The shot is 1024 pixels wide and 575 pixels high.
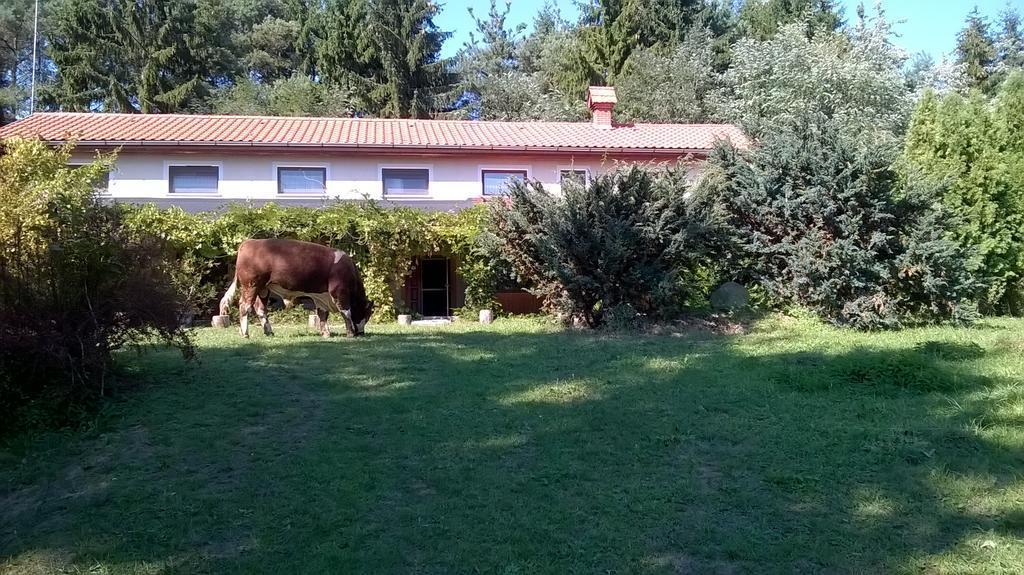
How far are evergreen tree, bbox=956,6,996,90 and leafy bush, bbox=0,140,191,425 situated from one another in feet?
156

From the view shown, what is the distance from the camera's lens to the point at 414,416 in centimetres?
676

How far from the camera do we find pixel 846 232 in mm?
12773

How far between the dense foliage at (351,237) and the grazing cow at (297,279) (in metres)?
3.26

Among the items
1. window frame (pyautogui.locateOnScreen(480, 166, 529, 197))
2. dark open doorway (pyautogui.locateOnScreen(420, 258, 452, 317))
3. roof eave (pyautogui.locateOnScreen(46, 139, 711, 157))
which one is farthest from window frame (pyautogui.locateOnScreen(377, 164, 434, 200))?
dark open doorway (pyautogui.locateOnScreen(420, 258, 452, 317))

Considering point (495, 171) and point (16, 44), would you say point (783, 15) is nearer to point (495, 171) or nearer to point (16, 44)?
point (495, 171)

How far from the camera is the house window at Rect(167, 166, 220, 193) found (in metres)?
20.0

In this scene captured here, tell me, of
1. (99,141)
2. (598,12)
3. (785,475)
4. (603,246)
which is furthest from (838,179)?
(598,12)

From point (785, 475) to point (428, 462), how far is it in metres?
2.69

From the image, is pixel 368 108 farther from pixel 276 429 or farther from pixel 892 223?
pixel 276 429

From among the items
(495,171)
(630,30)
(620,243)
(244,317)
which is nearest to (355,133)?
(495,171)

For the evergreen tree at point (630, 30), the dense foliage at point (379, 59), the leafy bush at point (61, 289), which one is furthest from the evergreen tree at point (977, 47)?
the leafy bush at point (61, 289)

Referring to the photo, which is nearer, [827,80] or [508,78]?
[827,80]

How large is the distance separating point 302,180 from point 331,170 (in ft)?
2.92

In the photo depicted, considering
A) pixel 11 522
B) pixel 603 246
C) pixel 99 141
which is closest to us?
pixel 11 522
